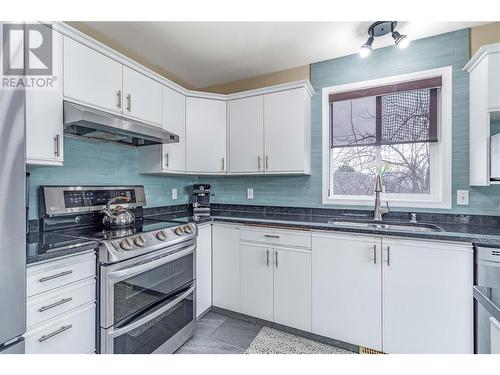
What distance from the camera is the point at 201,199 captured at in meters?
2.86

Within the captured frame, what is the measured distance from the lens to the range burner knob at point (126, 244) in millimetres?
1389

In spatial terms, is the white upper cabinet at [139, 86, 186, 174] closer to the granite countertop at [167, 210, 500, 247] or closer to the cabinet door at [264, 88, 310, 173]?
the granite countertop at [167, 210, 500, 247]

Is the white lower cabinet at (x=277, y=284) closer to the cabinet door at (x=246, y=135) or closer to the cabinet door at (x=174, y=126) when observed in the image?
the cabinet door at (x=246, y=135)

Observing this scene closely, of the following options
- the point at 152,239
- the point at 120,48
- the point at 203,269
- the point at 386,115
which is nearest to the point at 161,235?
the point at 152,239

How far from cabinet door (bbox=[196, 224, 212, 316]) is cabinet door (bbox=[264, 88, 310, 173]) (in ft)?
2.97

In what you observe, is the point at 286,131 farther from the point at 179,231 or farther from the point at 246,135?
the point at 179,231

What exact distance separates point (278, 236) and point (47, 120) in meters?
1.79

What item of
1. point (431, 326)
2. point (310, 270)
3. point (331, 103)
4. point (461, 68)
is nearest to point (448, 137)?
point (461, 68)

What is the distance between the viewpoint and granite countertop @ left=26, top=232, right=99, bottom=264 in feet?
3.59

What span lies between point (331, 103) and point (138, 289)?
2.42 m

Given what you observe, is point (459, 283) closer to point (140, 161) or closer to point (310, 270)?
point (310, 270)

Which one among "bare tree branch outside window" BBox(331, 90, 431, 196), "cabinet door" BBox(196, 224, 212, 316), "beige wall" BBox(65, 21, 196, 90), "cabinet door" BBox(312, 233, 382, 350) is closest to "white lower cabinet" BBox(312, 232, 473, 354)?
"cabinet door" BBox(312, 233, 382, 350)

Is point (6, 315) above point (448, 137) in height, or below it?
below

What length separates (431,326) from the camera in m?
1.57
